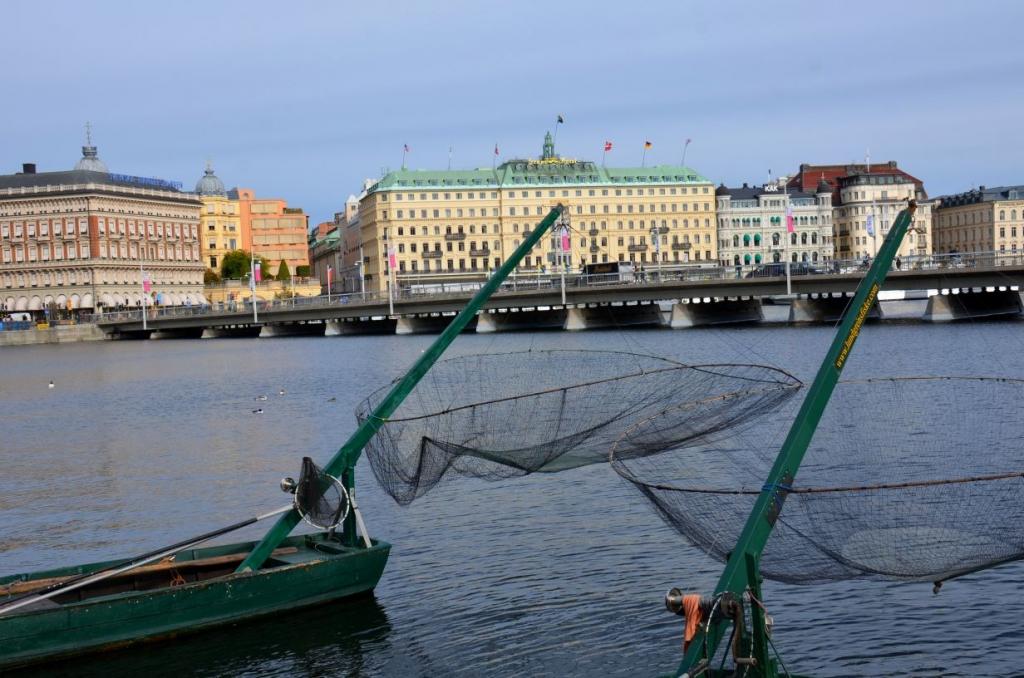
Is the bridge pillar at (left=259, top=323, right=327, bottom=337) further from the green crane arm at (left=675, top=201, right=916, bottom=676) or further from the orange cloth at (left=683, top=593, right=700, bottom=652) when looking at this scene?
the orange cloth at (left=683, top=593, right=700, bottom=652)

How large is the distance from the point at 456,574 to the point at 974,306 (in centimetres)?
9051

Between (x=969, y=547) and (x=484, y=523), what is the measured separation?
581 inches

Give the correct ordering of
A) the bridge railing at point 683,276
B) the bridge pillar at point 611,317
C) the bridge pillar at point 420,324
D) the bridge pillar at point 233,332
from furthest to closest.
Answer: the bridge pillar at point 233,332
the bridge pillar at point 420,324
the bridge pillar at point 611,317
the bridge railing at point 683,276

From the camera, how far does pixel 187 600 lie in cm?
1959

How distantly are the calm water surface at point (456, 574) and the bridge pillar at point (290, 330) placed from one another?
94.5m

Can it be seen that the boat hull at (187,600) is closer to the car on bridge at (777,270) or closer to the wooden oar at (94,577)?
the wooden oar at (94,577)

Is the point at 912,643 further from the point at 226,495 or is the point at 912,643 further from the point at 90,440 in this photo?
the point at 90,440

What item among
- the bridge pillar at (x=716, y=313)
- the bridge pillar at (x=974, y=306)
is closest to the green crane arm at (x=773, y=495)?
the bridge pillar at (x=974, y=306)

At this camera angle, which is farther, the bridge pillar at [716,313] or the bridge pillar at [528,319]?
the bridge pillar at [528,319]

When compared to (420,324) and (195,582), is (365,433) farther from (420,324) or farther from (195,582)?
(420,324)

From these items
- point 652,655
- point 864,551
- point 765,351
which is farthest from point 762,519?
point 765,351

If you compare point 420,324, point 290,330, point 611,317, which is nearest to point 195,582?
point 611,317

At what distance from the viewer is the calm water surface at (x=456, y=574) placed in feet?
61.0

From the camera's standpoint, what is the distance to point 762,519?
1309 cm
